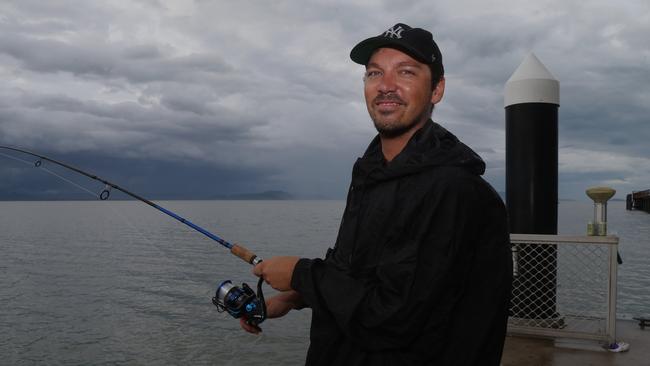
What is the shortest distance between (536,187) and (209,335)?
1426cm

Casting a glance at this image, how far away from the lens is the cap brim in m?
1.90

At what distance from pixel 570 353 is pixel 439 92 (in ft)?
16.4

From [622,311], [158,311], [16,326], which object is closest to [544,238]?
[622,311]

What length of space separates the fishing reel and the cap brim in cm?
126

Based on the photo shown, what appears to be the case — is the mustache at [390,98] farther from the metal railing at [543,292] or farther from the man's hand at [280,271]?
the metal railing at [543,292]

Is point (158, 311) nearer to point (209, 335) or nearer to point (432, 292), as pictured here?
point (209, 335)

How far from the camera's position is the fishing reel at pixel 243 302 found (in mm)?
2680

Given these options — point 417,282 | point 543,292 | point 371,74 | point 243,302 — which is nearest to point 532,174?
point 543,292

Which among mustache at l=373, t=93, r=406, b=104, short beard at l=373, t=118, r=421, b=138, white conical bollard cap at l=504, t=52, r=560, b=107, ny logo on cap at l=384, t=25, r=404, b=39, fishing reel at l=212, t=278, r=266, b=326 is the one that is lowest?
fishing reel at l=212, t=278, r=266, b=326

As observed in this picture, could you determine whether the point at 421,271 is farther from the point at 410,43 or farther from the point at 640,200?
the point at 640,200

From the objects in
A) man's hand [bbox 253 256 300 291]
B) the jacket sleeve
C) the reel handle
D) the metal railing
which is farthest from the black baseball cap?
the metal railing

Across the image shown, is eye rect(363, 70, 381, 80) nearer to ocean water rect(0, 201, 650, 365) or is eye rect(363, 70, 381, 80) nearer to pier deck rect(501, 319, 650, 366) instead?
pier deck rect(501, 319, 650, 366)

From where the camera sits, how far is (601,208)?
655 cm

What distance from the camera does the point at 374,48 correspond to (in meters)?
2.03
